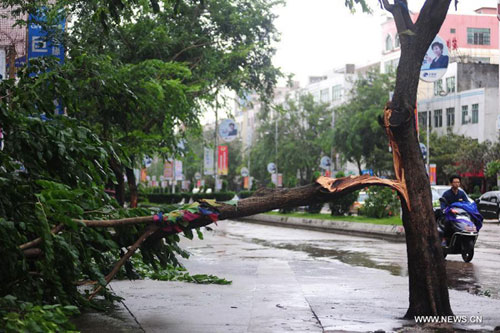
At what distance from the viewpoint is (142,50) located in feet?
89.6

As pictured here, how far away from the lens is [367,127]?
211 ft

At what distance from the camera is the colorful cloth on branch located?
8.27 meters

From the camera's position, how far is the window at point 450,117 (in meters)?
70.4

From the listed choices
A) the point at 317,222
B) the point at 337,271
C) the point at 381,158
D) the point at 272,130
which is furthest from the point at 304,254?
the point at 272,130

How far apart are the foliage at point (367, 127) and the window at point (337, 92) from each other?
103 feet

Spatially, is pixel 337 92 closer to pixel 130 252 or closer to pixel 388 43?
pixel 388 43

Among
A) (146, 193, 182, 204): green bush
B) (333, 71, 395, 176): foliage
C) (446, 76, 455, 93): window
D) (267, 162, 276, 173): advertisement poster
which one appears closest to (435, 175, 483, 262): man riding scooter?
(333, 71, 395, 176): foliage

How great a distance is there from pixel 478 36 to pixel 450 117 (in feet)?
65.4

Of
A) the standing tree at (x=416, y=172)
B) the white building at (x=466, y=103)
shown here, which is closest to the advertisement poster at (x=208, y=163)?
the white building at (x=466, y=103)

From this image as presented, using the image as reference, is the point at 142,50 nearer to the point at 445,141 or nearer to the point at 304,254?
the point at 304,254

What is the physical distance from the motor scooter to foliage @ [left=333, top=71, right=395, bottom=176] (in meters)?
46.4

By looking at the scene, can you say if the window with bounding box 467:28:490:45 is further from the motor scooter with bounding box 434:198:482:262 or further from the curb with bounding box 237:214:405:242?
the motor scooter with bounding box 434:198:482:262

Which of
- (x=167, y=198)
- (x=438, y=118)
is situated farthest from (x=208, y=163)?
(x=438, y=118)

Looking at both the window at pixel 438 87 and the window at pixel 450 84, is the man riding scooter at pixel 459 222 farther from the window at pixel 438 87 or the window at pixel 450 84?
the window at pixel 438 87
